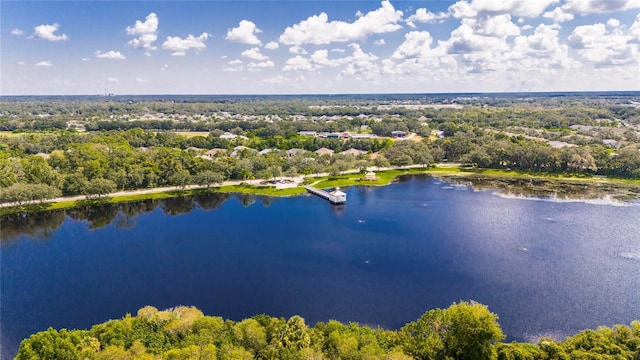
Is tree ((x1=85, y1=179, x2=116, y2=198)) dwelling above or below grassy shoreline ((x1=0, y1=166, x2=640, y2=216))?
above

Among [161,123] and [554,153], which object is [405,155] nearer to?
[554,153]

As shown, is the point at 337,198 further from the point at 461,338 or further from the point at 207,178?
the point at 461,338

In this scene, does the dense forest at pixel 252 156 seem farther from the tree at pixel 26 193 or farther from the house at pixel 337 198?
the house at pixel 337 198

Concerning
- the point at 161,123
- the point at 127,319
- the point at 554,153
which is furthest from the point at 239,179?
the point at 161,123

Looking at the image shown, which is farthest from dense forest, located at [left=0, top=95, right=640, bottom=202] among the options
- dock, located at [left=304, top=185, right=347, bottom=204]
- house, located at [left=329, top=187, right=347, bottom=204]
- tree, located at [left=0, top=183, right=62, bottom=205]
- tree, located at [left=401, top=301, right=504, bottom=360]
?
tree, located at [left=401, top=301, right=504, bottom=360]

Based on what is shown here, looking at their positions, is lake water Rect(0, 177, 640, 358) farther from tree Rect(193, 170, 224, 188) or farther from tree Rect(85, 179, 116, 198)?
tree Rect(193, 170, 224, 188)

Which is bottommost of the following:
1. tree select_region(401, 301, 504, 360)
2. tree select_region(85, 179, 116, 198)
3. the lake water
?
the lake water

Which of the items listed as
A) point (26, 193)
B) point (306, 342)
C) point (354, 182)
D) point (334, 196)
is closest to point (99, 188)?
point (26, 193)

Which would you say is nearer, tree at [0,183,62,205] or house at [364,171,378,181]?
tree at [0,183,62,205]
